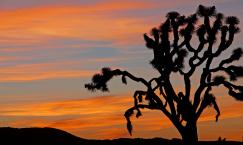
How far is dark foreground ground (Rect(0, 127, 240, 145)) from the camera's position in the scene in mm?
31022

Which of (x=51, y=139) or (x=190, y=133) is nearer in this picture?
(x=190, y=133)

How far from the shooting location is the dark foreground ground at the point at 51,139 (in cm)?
3102

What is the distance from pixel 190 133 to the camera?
3020 centimetres

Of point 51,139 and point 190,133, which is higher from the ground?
point 51,139

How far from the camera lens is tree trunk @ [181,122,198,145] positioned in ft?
98.9

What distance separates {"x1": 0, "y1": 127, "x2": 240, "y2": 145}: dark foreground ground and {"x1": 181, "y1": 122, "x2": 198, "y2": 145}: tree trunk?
266cm

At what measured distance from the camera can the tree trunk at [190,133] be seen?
30156 mm

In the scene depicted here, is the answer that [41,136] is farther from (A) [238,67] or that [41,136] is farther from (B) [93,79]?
(A) [238,67]

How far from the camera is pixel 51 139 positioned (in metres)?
31.8

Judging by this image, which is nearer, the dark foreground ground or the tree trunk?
the tree trunk

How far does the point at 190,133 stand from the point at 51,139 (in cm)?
702

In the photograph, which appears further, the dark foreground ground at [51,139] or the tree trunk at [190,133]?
the dark foreground ground at [51,139]

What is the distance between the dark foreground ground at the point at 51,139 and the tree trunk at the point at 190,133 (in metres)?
2.66

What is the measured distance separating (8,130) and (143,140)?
7.13 metres
